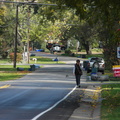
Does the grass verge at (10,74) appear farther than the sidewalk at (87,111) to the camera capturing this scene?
Yes

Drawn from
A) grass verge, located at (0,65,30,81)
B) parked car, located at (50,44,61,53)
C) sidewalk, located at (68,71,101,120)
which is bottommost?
grass verge, located at (0,65,30,81)

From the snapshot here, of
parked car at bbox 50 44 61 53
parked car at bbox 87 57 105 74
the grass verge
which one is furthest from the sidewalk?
parked car at bbox 50 44 61 53

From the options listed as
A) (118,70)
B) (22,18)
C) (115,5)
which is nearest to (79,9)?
(115,5)

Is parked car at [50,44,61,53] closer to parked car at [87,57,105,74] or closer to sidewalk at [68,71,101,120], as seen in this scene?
parked car at [87,57,105,74]

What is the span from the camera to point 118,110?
16938 mm

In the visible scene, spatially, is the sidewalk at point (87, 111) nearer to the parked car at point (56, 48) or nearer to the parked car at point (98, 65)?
the parked car at point (98, 65)

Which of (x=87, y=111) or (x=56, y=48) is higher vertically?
(x=56, y=48)

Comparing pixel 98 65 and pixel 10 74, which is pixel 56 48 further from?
pixel 10 74

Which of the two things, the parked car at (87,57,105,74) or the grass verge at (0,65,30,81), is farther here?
the parked car at (87,57,105,74)

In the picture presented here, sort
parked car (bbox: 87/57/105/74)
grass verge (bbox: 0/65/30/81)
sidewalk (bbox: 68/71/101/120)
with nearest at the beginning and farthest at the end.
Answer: sidewalk (bbox: 68/71/101/120)
grass verge (bbox: 0/65/30/81)
parked car (bbox: 87/57/105/74)

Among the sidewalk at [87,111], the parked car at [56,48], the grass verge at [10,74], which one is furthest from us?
the parked car at [56,48]

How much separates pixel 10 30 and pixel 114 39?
2508 inches

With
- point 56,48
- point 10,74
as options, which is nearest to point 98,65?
point 10,74

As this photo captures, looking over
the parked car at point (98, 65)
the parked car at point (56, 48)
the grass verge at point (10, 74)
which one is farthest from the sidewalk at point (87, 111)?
the parked car at point (56, 48)
